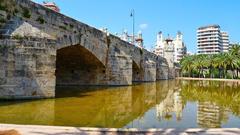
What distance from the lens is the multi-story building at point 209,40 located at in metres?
132

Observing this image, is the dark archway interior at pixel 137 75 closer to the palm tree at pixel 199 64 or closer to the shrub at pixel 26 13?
the shrub at pixel 26 13

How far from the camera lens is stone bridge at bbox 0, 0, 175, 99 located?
40.3 ft

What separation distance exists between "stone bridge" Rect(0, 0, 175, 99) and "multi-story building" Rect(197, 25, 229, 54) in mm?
114986

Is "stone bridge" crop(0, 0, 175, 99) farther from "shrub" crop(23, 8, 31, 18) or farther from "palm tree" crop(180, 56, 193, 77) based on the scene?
"palm tree" crop(180, 56, 193, 77)

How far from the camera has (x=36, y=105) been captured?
445 inches

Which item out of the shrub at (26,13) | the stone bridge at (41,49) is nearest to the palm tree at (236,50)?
the stone bridge at (41,49)

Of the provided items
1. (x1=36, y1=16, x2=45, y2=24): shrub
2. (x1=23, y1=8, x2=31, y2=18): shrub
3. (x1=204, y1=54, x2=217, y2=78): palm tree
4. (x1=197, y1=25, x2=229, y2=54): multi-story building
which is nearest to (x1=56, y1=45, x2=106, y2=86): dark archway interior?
(x1=36, y1=16, x2=45, y2=24): shrub

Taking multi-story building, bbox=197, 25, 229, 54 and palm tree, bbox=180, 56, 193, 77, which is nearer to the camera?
palm tree, bbox=180, 56, 193, 77

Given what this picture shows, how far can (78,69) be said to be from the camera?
2505 cm

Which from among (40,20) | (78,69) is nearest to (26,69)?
(40,20)

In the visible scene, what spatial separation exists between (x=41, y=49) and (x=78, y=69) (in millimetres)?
11849

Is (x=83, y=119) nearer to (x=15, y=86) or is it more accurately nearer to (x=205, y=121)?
(x=205, y=121)

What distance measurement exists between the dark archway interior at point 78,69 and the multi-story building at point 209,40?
11382 centimetres

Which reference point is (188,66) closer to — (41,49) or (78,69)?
(78,69)
